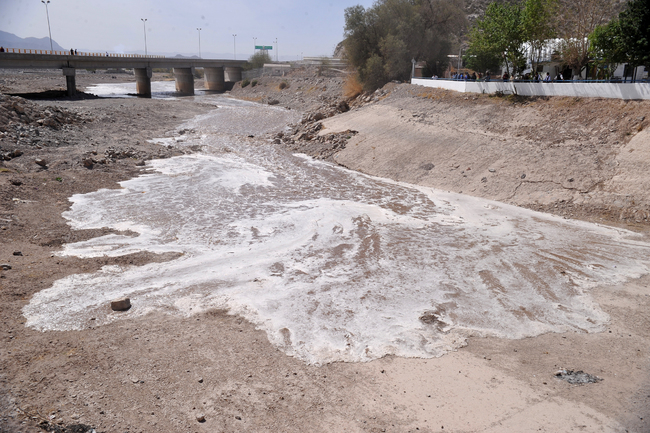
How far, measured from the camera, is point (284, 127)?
41281mm

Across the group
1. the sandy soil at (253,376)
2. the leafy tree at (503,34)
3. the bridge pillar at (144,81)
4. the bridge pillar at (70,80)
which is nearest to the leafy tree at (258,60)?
the bridge pillar at (144,81)

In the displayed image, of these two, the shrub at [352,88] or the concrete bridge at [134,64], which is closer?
the shrub at [352,88]

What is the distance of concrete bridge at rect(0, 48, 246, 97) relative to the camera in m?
51.8

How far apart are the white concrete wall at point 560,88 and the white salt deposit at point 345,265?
359 inches

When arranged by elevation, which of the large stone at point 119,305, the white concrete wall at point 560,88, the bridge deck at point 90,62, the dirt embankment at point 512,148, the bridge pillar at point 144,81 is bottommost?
the large stone at point 119,305

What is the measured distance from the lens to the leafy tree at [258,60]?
3477 inches

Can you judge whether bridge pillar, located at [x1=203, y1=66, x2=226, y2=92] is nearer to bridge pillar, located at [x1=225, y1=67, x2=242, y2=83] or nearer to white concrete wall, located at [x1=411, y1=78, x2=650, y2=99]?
bridge pillar, located at [x1=225, y1=67, x2=242, y2=83]

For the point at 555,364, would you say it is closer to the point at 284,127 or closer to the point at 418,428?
the point at 418,428

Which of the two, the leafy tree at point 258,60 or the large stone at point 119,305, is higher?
the leafy tree at point 258,60

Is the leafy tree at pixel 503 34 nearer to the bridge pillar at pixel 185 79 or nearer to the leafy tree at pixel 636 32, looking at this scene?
the leafy tree at pixel 636 32

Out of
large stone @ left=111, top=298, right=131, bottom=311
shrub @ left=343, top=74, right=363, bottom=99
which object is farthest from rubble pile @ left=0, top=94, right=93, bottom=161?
shrub @ left=343, top=74, right=363, bottom=99

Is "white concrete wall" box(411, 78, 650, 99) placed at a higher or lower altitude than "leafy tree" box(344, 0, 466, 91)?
lower

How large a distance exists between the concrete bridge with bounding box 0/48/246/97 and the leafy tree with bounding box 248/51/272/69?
2.34 metres

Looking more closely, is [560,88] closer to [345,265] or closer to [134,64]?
[345,265]
